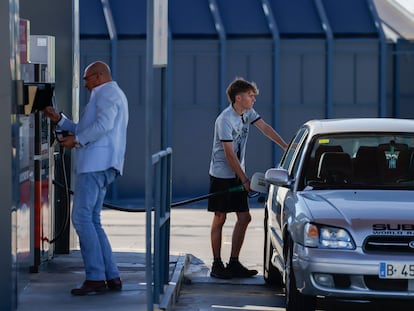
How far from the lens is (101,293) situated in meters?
8.27

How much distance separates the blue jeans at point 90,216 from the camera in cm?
803

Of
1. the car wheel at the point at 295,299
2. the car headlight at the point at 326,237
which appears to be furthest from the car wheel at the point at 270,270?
the car headlight at the point at 326,237

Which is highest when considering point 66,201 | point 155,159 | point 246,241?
point 155,159

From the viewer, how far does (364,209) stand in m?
7.61

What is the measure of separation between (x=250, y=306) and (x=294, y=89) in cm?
1300

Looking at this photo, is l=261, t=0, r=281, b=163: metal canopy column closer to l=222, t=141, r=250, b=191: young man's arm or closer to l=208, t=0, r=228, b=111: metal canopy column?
l=208, t=0, r=228, b=111: metal canopy column

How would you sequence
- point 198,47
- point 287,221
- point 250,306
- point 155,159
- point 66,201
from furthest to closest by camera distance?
1. point 198,47
2. point 66,201
3. point 250,306
4. point 287,221
5. point 155,159

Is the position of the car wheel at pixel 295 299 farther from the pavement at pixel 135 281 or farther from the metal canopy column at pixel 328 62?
the metal canopy column at pixel 328 62

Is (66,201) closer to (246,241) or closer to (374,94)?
(246,241)

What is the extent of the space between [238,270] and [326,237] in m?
2.92

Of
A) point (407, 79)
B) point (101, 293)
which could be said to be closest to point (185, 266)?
point (101, 293)

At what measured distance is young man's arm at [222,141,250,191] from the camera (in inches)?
388

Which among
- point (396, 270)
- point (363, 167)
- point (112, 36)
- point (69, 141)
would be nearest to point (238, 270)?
point (363, 167)

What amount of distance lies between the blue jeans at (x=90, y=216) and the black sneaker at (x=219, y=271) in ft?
6.83
